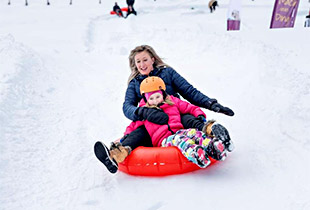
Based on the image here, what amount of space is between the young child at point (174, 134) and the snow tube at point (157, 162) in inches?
2.4

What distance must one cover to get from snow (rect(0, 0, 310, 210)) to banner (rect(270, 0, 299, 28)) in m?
1.53

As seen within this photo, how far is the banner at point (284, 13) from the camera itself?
27.7 feet

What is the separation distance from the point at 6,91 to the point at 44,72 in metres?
1.45

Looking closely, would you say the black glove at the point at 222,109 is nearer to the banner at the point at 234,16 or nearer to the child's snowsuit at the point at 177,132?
the child's snowsuit at the point at 177,132

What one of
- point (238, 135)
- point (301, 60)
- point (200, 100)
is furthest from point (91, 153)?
point (301, 60)

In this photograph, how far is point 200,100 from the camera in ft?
10.0

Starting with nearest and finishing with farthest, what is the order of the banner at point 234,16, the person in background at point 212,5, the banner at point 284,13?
1. the banner at point 284,13
2. the banner at point 234,16
3. the person in background at point 212,5

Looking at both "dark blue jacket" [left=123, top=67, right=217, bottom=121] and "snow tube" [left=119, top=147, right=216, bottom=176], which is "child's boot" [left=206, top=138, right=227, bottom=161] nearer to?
"snow tube" [left=119, top=147, right=216, bottom=176]

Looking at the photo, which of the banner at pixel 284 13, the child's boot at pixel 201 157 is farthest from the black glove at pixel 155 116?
the banner at pixel 284 13

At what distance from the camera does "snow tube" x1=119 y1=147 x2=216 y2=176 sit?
2377 mm

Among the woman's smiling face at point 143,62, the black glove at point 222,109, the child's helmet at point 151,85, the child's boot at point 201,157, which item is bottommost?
the child's boot at point 201,157

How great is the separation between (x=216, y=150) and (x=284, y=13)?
24.3 ft

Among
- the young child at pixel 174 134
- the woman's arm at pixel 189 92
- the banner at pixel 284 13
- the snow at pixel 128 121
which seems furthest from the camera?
the banner at pixel 284 13

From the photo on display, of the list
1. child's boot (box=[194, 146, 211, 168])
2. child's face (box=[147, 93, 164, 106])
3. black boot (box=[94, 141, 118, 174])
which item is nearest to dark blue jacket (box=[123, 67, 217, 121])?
child's face (box=[147, 93, 164, 106])
